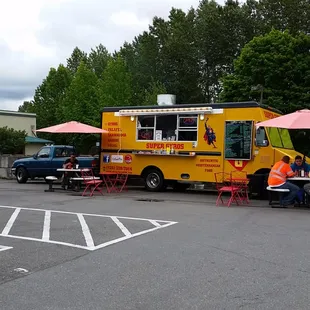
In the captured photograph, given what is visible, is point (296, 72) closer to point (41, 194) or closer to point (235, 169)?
point (235, 169)

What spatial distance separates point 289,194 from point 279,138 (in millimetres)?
3466

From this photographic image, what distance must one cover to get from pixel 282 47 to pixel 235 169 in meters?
16.1

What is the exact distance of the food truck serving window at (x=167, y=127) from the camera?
54.1 feet

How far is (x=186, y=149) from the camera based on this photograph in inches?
648

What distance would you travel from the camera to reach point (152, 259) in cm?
659

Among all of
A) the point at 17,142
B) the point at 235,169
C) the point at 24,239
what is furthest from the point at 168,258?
the point at 17,142

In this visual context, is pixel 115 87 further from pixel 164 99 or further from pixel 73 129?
pixel 73 129

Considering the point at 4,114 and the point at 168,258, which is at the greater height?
the point at 4,114

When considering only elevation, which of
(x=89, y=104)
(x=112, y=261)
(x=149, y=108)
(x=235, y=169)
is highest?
(x=89, y=104)

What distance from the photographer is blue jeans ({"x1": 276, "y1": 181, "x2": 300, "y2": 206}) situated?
42.0 ft

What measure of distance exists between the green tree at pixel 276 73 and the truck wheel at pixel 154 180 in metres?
11.3

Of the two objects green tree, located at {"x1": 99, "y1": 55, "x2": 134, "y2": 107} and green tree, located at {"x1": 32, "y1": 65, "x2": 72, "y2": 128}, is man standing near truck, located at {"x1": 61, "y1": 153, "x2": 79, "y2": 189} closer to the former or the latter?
green tree, located at {"x1": 99, "y1": 55, "x2": 134, "y2": 107}

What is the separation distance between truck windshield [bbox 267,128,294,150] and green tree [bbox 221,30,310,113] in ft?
33.6

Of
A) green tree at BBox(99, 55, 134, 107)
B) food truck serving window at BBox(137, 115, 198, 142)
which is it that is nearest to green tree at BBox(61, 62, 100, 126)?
green tree at BBox(99, 55, 134, 107)
